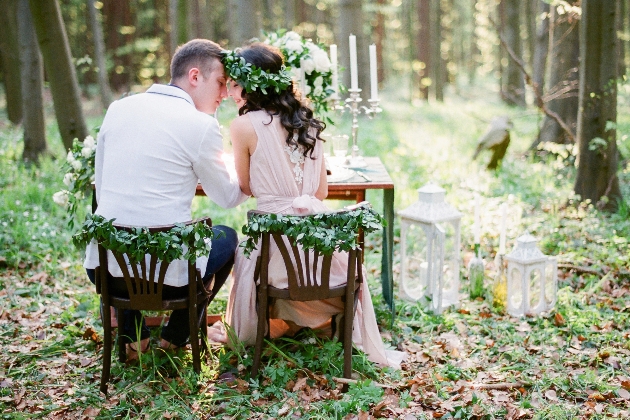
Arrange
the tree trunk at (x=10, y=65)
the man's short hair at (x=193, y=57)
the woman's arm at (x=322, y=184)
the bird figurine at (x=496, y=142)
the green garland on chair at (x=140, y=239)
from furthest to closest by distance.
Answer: the tree trunk at (x=10, y=65)
the bird figurine at (x=496, y=142)
the woman's arm at (x=322, y=184)
the man's short hair at (x=193, y=57)
the green garland on chair at (x=140, y=239)

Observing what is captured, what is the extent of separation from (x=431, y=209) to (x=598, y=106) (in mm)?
2680

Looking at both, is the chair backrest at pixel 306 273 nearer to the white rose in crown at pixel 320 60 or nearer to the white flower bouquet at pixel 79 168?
the white flower bouquet at pixel 79 168

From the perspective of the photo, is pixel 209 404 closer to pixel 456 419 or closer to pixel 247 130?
pixel 456 419

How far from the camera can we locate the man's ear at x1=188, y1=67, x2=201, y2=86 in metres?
3.28

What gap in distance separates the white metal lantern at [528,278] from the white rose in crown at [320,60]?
1.73 metres

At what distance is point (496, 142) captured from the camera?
27.5ft

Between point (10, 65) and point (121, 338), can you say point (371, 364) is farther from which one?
point (10, 65)

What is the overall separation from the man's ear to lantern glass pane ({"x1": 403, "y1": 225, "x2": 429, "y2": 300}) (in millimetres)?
2066

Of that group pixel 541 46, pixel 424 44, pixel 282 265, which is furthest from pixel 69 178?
pixel 424 44

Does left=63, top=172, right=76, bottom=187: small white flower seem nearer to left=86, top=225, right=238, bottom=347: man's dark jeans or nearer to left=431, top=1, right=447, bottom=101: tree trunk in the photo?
left=86, top=225, right=238, bottom=347: man's dark jeans

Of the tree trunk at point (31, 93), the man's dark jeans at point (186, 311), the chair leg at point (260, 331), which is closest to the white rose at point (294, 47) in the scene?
the man's dark jeans at point (186, 311)

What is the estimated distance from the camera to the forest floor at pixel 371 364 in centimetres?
312

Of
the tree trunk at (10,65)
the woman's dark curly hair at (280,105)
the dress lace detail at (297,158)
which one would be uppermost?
the tree trunk at (10,65)

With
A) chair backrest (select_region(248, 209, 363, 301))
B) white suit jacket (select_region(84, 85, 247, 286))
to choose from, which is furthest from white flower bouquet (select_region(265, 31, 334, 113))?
chair backrest (select_region(248, 209, 363, 301))
